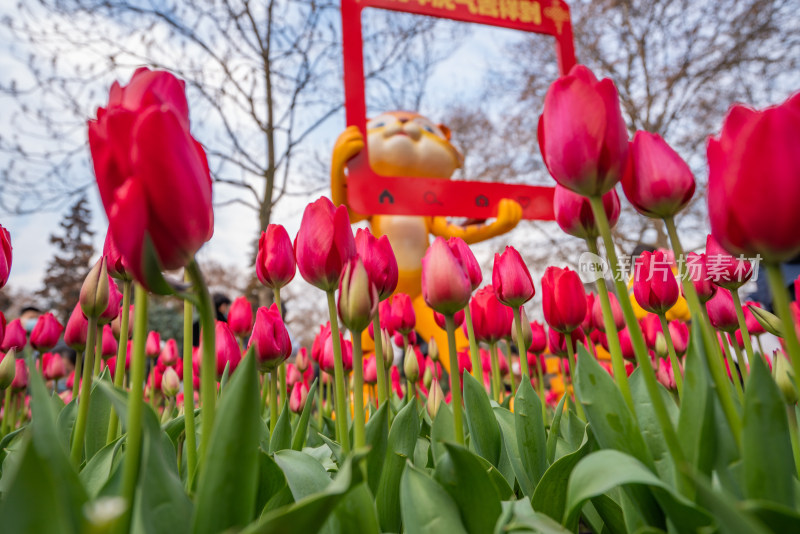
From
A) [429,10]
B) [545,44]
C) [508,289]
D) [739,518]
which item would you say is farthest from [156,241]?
[545,44]

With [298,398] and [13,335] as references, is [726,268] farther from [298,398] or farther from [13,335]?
[13,335]

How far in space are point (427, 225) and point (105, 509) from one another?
4.01 m

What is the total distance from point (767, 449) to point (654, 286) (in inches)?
18.3

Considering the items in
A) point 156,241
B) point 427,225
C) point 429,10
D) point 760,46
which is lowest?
point 156,241

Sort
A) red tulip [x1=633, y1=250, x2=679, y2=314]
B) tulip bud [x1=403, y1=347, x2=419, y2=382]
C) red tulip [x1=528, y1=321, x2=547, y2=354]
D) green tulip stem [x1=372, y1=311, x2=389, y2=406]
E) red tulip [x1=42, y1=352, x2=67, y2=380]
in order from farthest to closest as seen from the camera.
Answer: red tulip [x1=42, y1=352, x2=67, y2=380], red tulip [x1=528, y1=321, x2=547, y2=354], tulip bud [x1=403, y1=347, x2=419, y2=382], red tulip [x1=633, y1=250, x2=679, y2=314], green tulip stem [x1=372, y1=311, x2=389, y2=406]

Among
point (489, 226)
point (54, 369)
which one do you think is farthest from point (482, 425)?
point (489, 226)

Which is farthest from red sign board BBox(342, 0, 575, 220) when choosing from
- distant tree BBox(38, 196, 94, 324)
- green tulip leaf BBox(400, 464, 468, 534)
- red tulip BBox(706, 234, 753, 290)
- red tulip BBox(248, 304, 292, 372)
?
distant tree BBox(38, 196, 94, 324)

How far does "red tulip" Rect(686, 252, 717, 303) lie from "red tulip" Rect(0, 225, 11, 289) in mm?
1106

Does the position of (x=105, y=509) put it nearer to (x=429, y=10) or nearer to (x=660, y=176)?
(x=660, y=176)

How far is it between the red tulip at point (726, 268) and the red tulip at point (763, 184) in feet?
1.22

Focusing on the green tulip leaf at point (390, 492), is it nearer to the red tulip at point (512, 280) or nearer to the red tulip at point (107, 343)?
the red tulip at point (512, 280)

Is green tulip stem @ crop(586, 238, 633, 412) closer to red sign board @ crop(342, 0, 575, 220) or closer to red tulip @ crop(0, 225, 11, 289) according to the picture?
red tulip @ crop(0, 225, 11, 289)

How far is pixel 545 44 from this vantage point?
1091 cm

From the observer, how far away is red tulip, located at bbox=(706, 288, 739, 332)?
3.34ft
